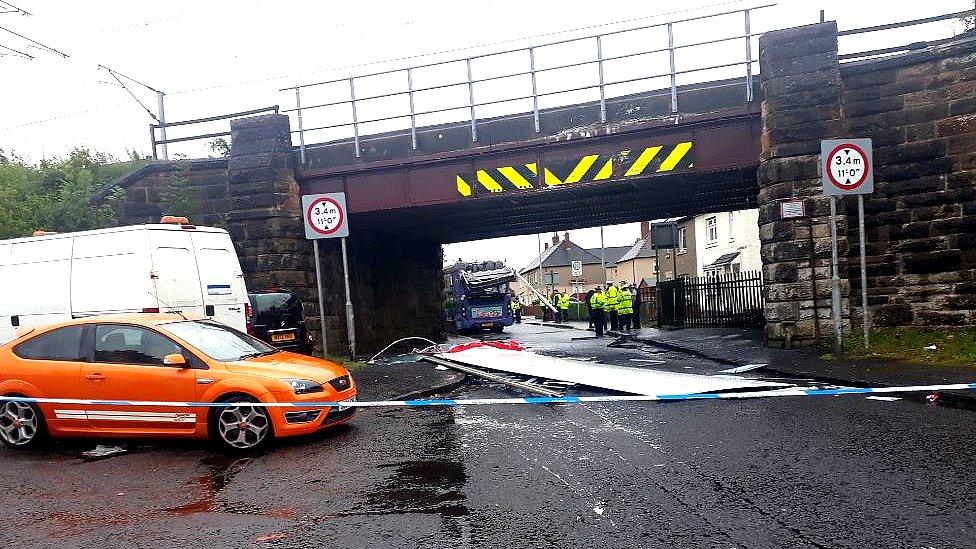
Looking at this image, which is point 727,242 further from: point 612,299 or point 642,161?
point 642,161

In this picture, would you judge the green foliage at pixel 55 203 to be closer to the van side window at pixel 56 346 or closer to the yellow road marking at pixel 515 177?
the yellow road marking at pixel 515 177

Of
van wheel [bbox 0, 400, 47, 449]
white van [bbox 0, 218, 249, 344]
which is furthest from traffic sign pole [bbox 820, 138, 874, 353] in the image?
van wheel [bbox 0, 400, 47, 449]

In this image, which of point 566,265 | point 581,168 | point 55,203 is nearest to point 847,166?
point 581,168

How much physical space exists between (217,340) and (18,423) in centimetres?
208

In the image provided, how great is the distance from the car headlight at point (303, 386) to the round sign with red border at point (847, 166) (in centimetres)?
813

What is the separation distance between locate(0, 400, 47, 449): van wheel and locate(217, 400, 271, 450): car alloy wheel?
2052 millimetres

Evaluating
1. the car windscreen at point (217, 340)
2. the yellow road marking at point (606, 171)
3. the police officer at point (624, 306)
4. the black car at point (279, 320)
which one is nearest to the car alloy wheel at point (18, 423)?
the car windscreen at point (217, 340)

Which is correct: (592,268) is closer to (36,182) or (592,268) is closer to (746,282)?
(746,282)

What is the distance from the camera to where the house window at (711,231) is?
43188 mm

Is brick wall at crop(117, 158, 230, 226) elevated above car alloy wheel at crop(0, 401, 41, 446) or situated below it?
above

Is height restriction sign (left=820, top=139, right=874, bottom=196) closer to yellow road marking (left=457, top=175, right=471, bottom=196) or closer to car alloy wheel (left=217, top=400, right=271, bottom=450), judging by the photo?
yellow road marking (left=457, top=175, right=471, bottom=196)

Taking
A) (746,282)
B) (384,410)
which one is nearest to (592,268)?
(746,282)

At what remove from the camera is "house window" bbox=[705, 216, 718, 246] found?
142 feet

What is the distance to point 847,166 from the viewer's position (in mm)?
10742
